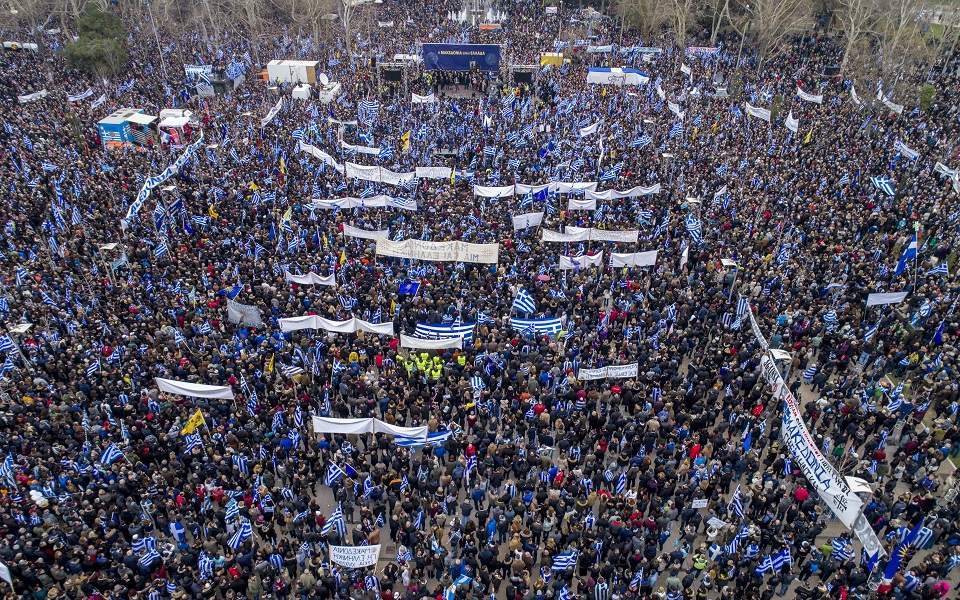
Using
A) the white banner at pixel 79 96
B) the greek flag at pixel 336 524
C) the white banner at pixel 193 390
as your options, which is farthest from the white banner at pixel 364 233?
the white banner at pixel 79 96

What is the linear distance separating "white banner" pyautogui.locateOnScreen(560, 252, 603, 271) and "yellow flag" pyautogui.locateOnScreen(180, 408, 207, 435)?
11.6 meters

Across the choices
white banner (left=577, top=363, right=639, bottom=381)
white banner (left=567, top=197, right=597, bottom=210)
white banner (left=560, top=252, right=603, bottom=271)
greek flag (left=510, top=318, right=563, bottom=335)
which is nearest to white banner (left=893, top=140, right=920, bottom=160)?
white banner (left=567, top=197, right=597, bottom=210)

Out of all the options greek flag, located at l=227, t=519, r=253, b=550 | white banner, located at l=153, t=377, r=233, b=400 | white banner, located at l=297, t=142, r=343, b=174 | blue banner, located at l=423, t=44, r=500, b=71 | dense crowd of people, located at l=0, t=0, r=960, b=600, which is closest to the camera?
greek flag, located at l=227, t=519, r=253, b=550

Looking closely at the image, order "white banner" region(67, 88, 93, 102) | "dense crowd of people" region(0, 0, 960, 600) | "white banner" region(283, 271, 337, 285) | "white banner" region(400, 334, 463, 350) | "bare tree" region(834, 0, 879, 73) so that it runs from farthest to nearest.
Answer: "bare tree" region(834, 0, 879, 73) → "white banner" region(67, 88, 93, 102) → "white banner" region(283, 271, 337, 285) → "white banner" region(400, 334, 463, 350) → "dense crowd of people" region(0, 0, 960, 600)

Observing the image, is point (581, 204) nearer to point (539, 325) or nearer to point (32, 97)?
point (539, 325)

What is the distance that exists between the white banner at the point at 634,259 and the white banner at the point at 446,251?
3.93 m

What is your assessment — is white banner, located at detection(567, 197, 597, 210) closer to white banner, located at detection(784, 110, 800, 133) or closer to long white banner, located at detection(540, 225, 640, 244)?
long white banner, located at detection(540, 225, 640, 244)

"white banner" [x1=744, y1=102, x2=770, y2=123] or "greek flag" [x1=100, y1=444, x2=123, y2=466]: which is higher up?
"white banner" [x1=744, y1=102, x2=770, y2=123]

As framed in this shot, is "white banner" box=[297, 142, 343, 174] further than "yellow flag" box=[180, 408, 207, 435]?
Yes

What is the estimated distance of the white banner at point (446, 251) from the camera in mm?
20859

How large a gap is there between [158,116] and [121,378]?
24.1 m

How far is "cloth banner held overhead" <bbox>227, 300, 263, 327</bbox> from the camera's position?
60.6ft

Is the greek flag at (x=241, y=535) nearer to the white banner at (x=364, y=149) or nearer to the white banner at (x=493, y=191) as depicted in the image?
the white banner at (x=493, y=191)

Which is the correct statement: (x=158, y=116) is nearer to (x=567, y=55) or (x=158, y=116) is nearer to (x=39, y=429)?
(x=39, y=429)
